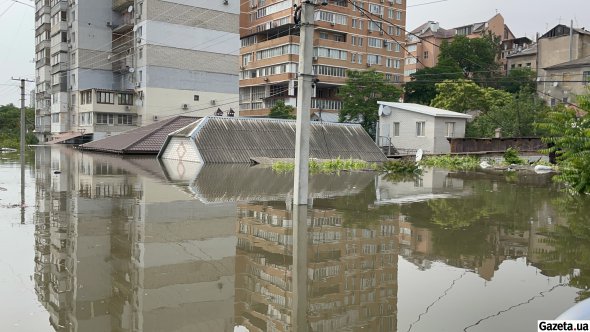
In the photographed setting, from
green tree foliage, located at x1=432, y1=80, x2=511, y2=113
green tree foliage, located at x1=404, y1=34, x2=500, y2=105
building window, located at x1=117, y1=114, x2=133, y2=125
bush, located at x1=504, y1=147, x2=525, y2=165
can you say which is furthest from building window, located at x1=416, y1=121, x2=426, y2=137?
building window, located at x1=117, y1=114, x2=133, y2=125

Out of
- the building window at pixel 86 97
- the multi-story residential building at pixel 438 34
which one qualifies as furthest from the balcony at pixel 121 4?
the multi-story residential building at pixel 438 34

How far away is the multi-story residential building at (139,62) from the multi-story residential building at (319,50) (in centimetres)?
837

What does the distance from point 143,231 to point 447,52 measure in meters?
→ 70.4

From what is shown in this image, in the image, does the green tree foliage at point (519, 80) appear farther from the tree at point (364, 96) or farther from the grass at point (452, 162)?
the grass at point (452, 162)

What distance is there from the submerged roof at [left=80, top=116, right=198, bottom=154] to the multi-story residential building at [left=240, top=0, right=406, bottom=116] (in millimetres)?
26298

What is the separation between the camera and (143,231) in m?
9.38

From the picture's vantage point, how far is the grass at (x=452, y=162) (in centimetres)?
3041

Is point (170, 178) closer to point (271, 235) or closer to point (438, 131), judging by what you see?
point (271, 235)

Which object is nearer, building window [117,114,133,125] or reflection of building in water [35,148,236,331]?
reflection of building in water [35,148,236,331]

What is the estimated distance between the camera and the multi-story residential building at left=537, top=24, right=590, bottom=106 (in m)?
56.7

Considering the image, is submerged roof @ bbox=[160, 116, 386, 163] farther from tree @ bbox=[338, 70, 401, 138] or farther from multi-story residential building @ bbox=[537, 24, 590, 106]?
multi-story residential building @ bbox=[537, 24, 590, 106]

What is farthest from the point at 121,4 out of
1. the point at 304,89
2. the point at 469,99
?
the point at 304,89

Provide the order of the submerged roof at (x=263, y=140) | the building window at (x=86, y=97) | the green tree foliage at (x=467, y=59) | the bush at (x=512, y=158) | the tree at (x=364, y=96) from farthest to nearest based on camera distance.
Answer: the green tree foliage at (x=467, y=59) < the building window at (x=86, y=97) < the tree at (x=364, y=96) < the bush at (x=512, y=158) < the submerged roof at (x=263, y=140)

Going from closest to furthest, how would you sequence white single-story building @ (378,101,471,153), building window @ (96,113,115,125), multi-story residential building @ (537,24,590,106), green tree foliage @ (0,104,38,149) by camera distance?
white single-story building @ (378,101,471,153)
multi-story residential building @ (537,24,590,106)
building window @ (96,113,115,125)
green tree foliage @ (0,104,38,149)
